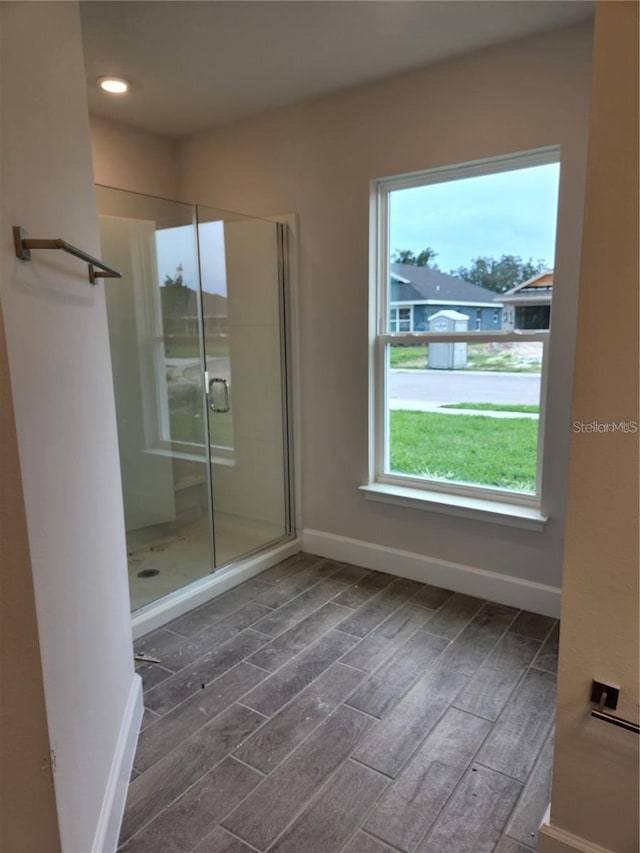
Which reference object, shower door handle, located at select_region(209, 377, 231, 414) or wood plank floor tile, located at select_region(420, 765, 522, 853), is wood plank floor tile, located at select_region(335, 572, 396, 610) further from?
shower door handle, located at select_region(209, 377, 231, 414)

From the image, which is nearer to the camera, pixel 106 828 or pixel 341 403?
pixel 106 828

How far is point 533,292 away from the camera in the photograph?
250cm

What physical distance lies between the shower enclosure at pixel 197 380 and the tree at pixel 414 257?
0.68 metres

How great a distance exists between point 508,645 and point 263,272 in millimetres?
2336

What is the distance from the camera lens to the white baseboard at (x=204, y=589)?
2.50m

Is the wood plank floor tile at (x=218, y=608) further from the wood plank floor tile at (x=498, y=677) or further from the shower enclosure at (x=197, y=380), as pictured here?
the wood plank floor tile at (x=498, y=677)

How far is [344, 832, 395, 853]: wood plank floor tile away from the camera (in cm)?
143

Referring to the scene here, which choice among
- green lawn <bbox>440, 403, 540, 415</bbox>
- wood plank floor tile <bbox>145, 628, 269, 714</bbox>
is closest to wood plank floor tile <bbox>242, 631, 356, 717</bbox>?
wood plank floor tile <bbox>145, 628, 269, 714</bbox>

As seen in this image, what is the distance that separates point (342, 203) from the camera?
9.48 feet

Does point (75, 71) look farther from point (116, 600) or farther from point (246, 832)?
point (246, 832)

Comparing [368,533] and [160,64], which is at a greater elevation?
[160,64]

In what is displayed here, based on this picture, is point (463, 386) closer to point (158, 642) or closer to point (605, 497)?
point (605, 497)

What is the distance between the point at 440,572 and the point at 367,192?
2006 mm

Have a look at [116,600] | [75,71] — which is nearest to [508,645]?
[116,600]
